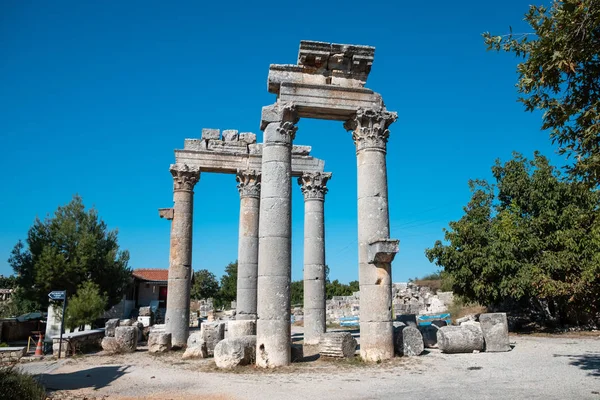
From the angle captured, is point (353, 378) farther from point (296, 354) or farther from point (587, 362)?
point (587, 362)

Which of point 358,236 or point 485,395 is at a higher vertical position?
point 358,236

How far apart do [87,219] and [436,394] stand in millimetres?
29090

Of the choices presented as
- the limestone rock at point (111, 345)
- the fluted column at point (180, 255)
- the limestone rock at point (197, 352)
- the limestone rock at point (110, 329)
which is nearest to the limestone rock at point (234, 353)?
the limestone rock at point (197, 352)

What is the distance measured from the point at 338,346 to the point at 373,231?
342cm

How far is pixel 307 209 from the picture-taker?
62.5 feet

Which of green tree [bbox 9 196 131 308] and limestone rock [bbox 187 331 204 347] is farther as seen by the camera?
green tree [bbox 9 196 131 308]

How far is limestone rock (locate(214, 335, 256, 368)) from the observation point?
39.7 ft

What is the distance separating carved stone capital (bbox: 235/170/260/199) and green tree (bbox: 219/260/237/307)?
37779 mm

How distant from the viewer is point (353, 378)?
10.3 metres

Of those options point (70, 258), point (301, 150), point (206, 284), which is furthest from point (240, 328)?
point (206, 284)

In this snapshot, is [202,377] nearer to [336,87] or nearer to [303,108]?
[303,108]

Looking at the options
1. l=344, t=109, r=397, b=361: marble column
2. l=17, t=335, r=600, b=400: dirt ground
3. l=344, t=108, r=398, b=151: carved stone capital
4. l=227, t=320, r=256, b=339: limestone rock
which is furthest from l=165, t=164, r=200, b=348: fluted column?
l=344, t=108, r=398, b=151: carved stone capital

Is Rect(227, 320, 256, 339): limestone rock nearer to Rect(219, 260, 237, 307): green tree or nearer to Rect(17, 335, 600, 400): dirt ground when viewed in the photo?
Rect(17, 335, 600, 400): dirt ground

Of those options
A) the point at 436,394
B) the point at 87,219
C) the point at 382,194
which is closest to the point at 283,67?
the point at 382,194
